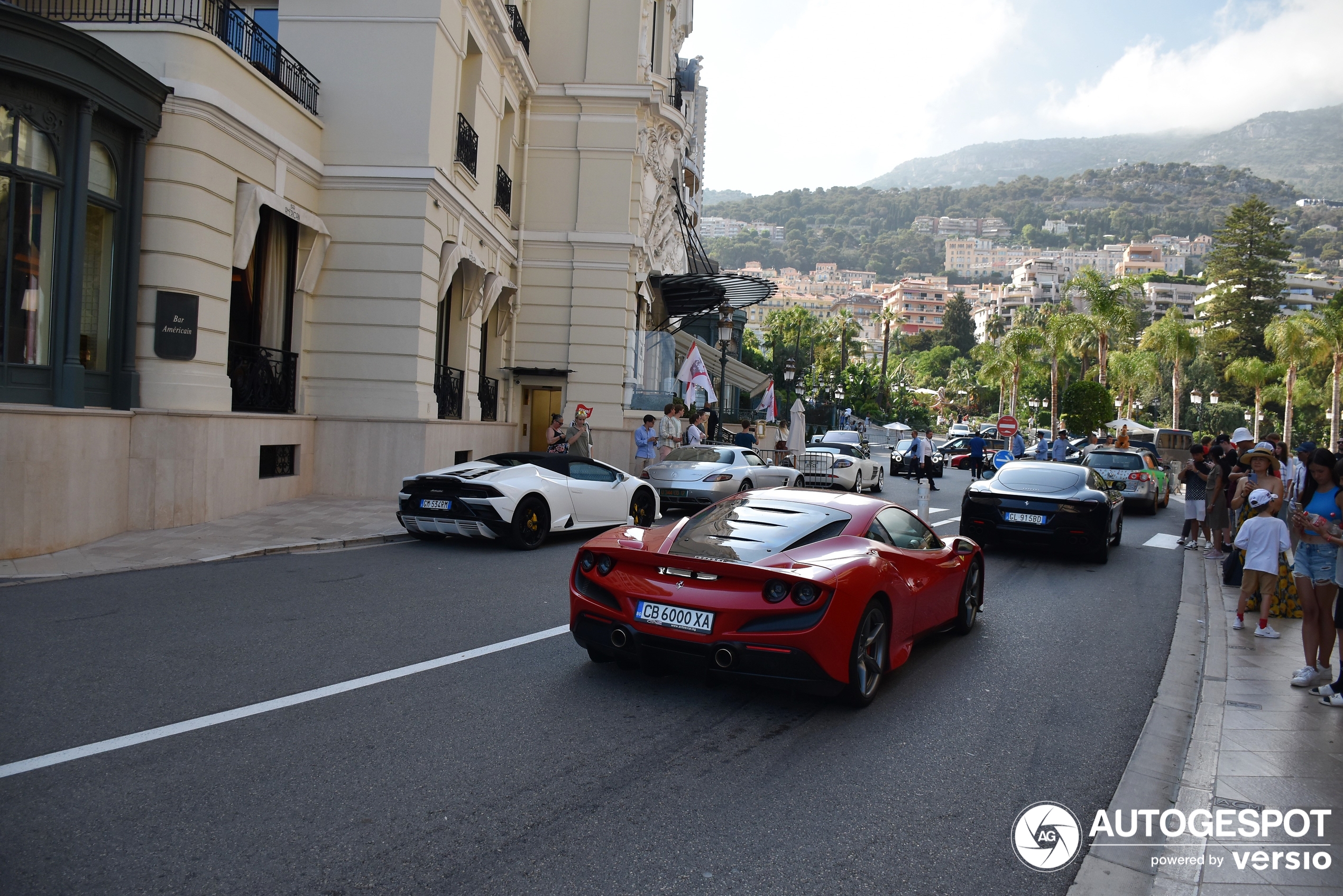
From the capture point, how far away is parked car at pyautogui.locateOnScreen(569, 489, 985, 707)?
4988 mm

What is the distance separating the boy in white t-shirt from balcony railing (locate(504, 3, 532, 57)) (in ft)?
61.3

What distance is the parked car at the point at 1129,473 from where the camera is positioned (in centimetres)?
2047

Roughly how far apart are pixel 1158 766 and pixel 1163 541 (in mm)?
12411

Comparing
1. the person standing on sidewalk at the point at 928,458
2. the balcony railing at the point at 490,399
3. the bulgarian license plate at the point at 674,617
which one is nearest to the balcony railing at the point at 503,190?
the balcony railing at the point at 490,399

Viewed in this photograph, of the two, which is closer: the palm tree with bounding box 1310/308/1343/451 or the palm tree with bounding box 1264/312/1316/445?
the palm tree with bounding box 1310/308/1343/451

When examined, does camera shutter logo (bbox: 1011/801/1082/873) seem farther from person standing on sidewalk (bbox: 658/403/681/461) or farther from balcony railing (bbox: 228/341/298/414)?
person standing on sidewalk (bbox: 658/403/681/461)

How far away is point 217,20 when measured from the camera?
555 inches

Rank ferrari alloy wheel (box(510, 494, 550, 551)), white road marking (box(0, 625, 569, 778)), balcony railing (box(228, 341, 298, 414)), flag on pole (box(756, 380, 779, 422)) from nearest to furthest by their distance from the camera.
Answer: white road marking (box(0, 625, 569, 778)) → ferrari alloy wheel (box(510, 494, 550, 551)) → balcony railing (box(228, 341, 298, 414)) → flag on pole (box(756, 380, 779, 422))

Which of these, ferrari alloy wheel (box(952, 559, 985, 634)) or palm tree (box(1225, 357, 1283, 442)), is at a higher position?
palm tree (box(1225, 357, 1283, 442))

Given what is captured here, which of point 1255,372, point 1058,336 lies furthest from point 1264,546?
point 1255,372

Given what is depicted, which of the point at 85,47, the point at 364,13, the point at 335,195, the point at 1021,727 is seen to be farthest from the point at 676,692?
the point at 364,13

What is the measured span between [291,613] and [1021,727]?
5.55 meters

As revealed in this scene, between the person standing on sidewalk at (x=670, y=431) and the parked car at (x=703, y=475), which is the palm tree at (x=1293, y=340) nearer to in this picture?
the person standing on sidewalk at (x=670, y=431)

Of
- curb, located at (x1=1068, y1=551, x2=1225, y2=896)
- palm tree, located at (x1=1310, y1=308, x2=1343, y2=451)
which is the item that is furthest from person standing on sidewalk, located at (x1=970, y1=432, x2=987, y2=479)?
palm tree, located at (x1=1310, y1=308, x2=1343, y2=451)
